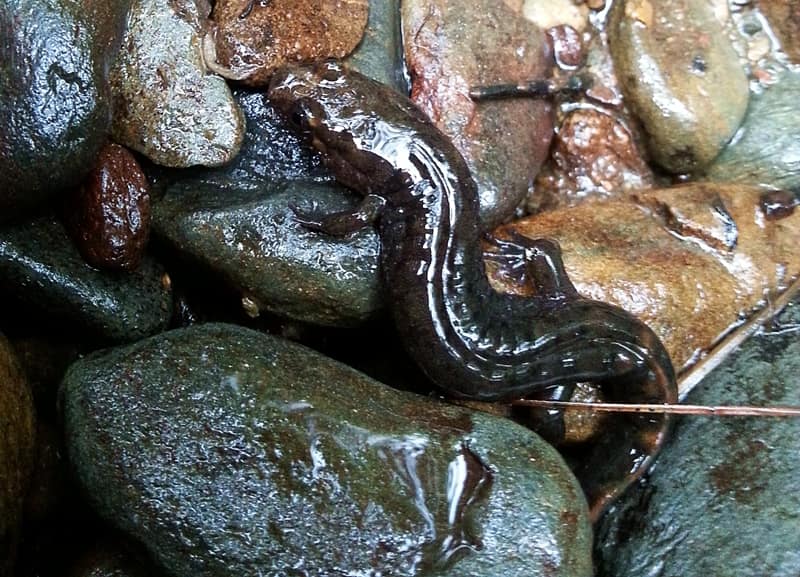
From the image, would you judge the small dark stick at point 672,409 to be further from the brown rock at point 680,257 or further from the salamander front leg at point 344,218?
the salamander front leg at point 344,218

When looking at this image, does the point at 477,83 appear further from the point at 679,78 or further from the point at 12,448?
the point at 12,448

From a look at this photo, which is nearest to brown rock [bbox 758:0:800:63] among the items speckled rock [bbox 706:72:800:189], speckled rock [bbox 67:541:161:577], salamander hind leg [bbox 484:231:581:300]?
speckled rock [bbox 706:72:800:189]

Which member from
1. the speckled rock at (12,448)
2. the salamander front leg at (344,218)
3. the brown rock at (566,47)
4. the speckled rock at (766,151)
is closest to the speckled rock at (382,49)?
the salamander front leg at (344,218)

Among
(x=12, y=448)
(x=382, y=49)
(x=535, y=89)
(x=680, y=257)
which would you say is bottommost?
(x=12, y=448)

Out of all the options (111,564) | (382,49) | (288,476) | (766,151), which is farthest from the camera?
(766,151)

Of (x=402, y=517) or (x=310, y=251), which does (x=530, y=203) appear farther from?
(x=402, y=517)

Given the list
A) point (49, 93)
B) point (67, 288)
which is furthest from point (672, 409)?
point (49, 93)

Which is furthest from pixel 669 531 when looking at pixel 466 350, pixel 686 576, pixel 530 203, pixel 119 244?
pixel 119 244

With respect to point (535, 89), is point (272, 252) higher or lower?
lower
